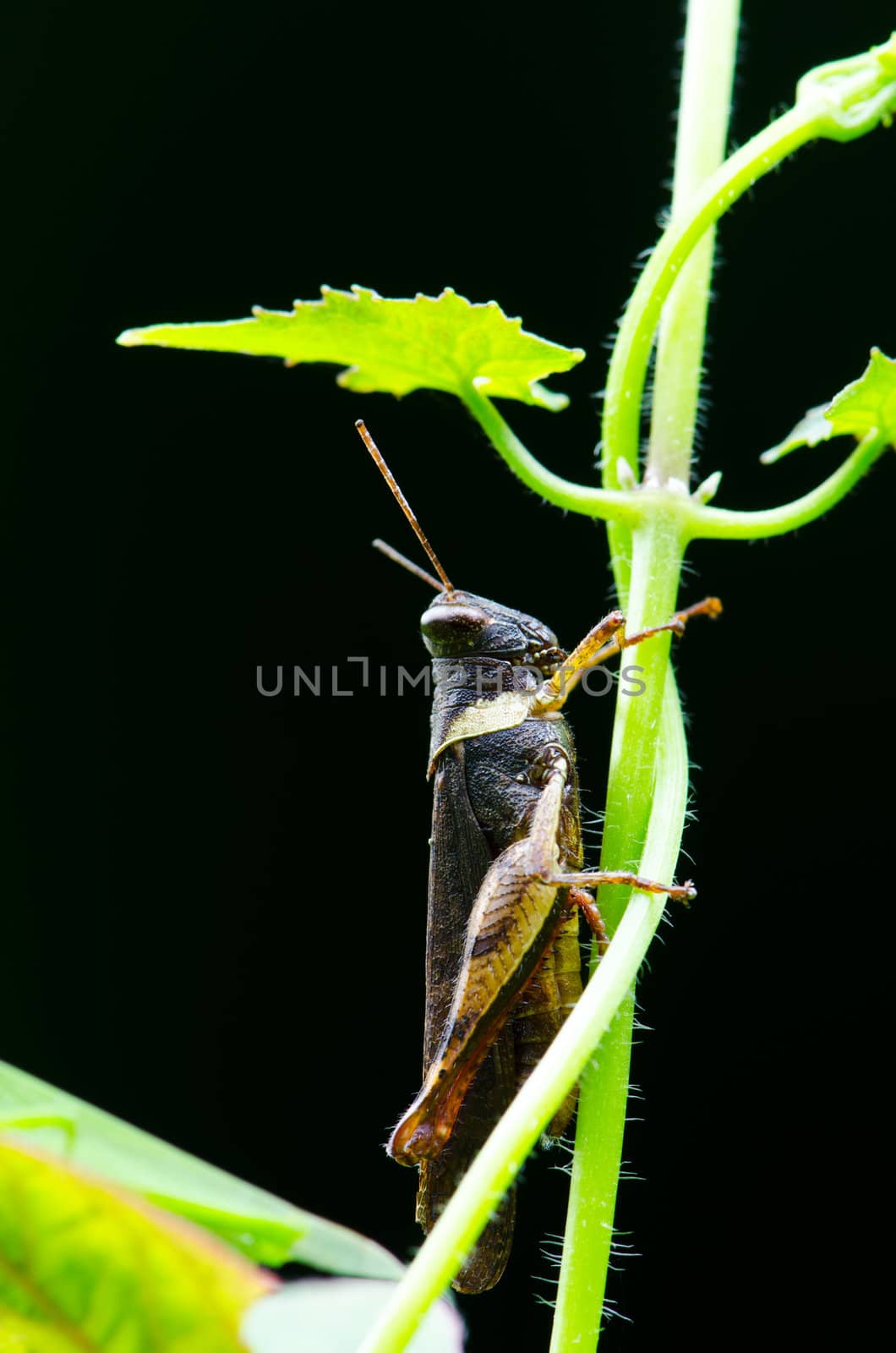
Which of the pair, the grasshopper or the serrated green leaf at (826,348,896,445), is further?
the grasshopper

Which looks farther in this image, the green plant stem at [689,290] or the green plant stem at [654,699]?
the green plant stem at [689,290]

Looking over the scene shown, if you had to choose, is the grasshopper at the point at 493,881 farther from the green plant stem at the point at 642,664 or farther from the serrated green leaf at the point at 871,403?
the serrated green leaf at the point at 871,403

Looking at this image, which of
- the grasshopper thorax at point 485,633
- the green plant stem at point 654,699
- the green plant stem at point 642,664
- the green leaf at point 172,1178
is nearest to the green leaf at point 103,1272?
the green leaf at point 172,1178

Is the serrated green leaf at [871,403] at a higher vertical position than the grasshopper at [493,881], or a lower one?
higher

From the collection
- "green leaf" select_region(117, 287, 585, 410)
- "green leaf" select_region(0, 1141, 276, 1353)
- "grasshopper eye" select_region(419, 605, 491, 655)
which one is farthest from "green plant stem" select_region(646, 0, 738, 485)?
"green leaf" select_region(0, 1141, 276, 1353)

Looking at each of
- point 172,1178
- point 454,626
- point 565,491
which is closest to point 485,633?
point 454,626

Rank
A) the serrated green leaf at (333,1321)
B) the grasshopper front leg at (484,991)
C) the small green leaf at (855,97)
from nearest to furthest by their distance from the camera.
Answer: the serrated green leaf at (333,1321) → the small green leaf at (855,97) → the grasshopper front leg at (484,991)

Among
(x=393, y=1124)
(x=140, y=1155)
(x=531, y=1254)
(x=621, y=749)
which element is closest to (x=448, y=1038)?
(x=393, y=1124)

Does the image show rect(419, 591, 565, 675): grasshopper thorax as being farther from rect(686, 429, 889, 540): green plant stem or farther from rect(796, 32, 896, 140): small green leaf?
rect(796, 32, 896, 140): small green leaf

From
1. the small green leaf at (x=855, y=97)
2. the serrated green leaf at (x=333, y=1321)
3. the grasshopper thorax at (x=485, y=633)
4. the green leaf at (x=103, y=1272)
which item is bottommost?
the serrated green leaf at (x=333, y=1321)
